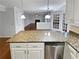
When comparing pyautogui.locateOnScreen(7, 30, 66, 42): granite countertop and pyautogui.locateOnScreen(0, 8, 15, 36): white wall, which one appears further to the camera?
pyautogui.locateOnScreen(0, 8, 15, 36): white wall

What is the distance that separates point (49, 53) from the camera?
272 cm

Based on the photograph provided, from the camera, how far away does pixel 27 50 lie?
8.54 ft

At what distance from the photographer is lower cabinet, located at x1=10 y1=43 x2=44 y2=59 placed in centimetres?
259

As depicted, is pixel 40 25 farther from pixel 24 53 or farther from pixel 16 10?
pixel 24 53

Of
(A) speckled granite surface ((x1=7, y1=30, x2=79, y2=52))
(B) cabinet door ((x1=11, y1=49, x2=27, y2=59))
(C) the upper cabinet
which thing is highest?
(C) the upper cabinet

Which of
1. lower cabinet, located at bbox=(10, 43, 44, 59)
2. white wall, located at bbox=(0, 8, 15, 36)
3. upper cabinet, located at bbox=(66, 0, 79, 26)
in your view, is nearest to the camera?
upper cabinet, located at bbox=(66, 0, 79, 26)

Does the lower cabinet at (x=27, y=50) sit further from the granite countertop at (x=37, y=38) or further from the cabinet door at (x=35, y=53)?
the granite countertop at (x=37, y=38)

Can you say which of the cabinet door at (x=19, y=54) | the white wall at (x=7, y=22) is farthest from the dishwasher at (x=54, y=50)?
the white wall at (x=7, y=22)

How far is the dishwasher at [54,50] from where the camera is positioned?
269 centimetres

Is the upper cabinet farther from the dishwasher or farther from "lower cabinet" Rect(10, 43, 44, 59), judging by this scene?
"lower cabinet" Rect(10, 43, 44, 59)

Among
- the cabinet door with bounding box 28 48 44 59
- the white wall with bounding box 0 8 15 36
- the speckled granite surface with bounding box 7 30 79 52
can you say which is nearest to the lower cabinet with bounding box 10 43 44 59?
the cabinet door with bounding box 28 48 44 59

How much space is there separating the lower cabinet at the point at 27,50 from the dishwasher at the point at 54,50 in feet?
0.54

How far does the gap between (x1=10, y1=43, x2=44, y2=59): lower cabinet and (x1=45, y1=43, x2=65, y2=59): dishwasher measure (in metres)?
0.17

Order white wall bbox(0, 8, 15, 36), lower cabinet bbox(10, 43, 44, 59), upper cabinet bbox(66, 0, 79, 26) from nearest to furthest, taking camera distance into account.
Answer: upper cabinet bbox(66, 0, 79, 26), lower cabinet bbox(10, 43, 44, 59), white wall bbox(0, 8, 15, 36)
